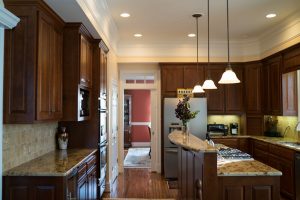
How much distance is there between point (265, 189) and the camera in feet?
8.52

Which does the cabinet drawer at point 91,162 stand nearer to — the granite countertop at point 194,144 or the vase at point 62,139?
the vase at point 62,139

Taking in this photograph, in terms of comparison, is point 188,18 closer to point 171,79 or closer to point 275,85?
point 171,79

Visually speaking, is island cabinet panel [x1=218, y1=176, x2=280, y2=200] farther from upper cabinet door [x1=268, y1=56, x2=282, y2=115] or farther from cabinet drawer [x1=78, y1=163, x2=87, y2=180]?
upper cabinet door [x1=268, y1=56, x2=282, y2=115]

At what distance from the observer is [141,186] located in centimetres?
557

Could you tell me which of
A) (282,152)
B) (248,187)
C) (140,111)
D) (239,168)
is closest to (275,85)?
(282,152)

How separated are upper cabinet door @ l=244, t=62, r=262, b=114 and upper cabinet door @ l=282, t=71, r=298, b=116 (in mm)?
944

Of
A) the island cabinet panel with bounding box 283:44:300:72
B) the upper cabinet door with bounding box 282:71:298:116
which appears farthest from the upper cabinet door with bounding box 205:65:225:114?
the island cabinet panel with bounding box 283:44:300:72

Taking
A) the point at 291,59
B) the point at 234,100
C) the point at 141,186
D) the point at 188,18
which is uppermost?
the point at 188,18

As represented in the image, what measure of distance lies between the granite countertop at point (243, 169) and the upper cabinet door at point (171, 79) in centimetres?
371

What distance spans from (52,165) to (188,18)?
11.0ft

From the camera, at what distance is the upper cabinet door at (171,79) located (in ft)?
21.5

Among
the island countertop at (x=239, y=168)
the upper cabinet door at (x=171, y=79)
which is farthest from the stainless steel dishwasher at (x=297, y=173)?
the upper cabinet door at (x=171, y=79)

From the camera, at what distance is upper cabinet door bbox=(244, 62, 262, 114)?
6.39 m

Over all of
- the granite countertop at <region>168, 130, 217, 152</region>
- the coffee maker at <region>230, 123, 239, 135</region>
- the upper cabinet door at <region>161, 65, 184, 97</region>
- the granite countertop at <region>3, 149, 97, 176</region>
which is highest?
the upper cabinet door at <region>161, 65, 184, 97</region>
